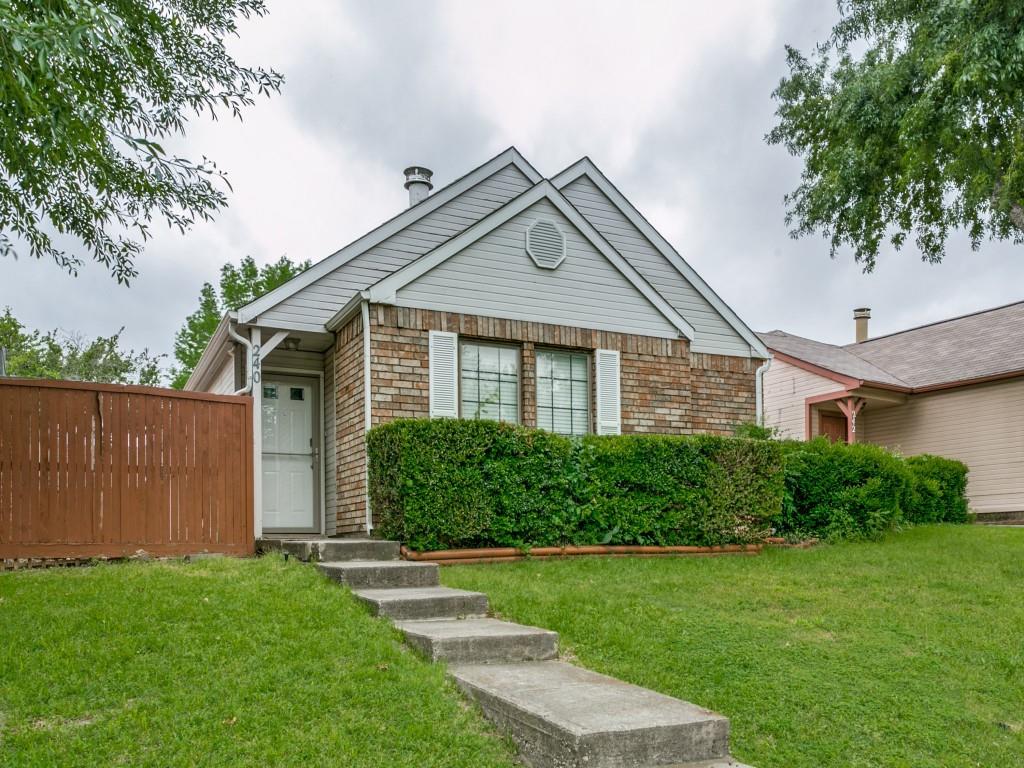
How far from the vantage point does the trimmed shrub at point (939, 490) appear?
46.8ft

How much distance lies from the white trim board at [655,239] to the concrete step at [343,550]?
6558 mm

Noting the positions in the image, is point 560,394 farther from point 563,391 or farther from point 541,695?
point 541,695

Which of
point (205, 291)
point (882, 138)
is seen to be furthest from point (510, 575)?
point (205, 291)

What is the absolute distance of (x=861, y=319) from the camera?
25062 millimetres

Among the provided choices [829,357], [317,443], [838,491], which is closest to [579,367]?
[317,443]

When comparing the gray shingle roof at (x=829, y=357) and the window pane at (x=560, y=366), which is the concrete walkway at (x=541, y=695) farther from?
the gray shingle roof at (x=829, y=357)

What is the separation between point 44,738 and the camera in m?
3.97

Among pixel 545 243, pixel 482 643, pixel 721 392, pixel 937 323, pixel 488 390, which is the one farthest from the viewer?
pixel 937 323

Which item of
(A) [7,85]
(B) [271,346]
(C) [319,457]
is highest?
(A) [7,85]

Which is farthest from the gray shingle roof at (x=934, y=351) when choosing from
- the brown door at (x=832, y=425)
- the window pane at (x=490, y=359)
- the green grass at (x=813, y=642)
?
the window pane at (x=490, y=359)

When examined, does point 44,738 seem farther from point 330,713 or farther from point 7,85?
point 7,85

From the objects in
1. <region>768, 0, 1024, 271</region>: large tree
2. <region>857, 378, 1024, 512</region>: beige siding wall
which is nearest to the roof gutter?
<region>768, 0, 1024, 271</region>: large tree

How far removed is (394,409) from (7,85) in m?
5.72

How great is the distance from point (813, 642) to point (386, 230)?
295 inches
